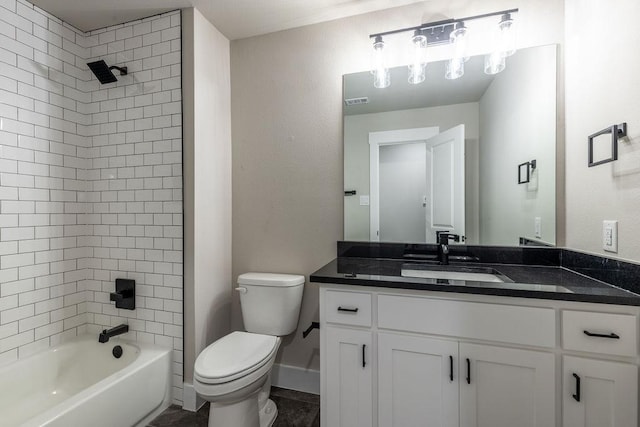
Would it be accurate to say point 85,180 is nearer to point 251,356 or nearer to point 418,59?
point 251,356

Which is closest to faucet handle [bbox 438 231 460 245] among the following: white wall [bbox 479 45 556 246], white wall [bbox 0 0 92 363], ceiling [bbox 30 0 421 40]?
white wall [bbox 479 45 556 246]

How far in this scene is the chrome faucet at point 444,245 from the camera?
166 cm

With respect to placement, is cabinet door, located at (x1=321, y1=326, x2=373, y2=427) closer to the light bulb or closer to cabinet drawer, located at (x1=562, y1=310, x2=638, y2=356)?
cabinet drawer, located at (x1=562, y1=310, x2=638, y2=356)

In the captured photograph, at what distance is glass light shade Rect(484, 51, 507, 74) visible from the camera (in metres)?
1.64

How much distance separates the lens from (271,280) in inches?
73.1

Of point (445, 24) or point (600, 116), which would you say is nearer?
point (600, 116)

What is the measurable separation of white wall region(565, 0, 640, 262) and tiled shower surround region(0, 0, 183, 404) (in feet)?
7.04

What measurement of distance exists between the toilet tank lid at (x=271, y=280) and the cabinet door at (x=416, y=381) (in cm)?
72

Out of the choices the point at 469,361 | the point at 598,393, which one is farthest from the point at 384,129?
the point at 598,393

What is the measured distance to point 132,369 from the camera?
1611mm

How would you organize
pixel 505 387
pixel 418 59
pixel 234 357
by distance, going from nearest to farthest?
1. pixel 505 387
2. pixel 234 357
3. pixel 418 59

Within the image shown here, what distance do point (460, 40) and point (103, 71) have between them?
7.10ft

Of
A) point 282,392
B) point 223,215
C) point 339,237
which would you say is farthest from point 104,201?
point 282,392

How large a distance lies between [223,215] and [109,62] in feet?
4.15
